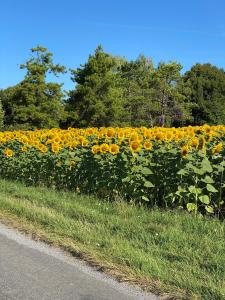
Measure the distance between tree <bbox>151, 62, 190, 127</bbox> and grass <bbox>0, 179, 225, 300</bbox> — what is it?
3639 cm

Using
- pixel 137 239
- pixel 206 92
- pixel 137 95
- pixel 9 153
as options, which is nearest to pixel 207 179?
pixel 137 239

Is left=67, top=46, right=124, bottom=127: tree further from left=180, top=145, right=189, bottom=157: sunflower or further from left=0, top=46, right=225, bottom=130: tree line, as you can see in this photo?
left=180, top=145, right=189, bottom=157: sunflower

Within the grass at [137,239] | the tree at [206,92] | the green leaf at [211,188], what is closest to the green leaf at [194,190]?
the green leaf at [211,188]

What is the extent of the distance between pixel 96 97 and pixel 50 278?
99.8 feet

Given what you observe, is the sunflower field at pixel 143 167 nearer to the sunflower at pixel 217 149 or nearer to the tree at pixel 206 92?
the sunflower at pixel 217 149

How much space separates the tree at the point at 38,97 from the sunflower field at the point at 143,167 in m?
22.6

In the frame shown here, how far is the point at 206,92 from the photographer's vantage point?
57.3 meters

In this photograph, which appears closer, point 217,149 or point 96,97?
point 217,149

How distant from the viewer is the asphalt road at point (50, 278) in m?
4.39

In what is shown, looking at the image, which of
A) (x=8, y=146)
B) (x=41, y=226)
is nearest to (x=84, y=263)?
(x=41, y=226)

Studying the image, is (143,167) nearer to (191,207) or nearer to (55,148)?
(191,207)

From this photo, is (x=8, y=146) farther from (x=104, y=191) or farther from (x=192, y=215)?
(x=192, y=215)

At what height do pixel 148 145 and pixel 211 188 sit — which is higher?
pixel 148 145

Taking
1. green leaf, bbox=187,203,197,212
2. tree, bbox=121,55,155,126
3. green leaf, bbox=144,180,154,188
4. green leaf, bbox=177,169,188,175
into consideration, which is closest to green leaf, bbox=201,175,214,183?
green leaf, bbox=177,169,188,175
